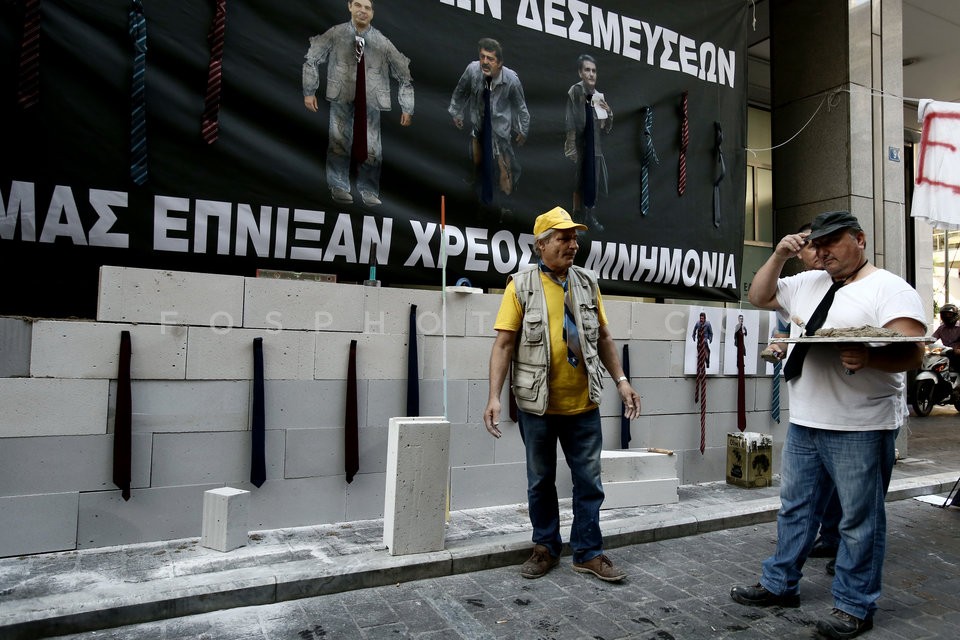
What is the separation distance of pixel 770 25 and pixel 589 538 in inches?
312

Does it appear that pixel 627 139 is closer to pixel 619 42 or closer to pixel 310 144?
pixel 619 42

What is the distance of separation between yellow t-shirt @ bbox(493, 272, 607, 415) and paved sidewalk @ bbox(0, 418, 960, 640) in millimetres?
1093

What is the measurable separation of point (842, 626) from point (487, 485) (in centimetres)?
288

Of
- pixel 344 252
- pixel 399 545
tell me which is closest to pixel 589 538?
pixel 399 545

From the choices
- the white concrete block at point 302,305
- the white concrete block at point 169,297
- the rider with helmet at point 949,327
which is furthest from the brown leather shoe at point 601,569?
the rider with helmet at point 949,327

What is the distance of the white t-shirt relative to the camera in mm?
3371

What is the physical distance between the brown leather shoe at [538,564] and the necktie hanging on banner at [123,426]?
2634 millimetres

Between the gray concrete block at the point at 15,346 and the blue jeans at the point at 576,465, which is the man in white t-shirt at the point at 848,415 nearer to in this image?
the blue jeans at the point at 576,465

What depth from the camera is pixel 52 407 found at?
13.8 ft

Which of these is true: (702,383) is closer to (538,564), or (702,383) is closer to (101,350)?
(538,564)

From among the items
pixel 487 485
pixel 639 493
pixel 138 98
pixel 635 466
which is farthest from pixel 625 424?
pixel 138 98

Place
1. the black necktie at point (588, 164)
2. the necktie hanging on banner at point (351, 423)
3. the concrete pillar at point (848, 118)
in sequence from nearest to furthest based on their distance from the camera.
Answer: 1. the necktie hanging on banner at point (351, 423)
2. the black necktie at point (588, 164)
3. the concrete pillar at point (848, 118)

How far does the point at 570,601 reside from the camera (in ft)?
12.6

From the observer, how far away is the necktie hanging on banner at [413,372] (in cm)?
526
